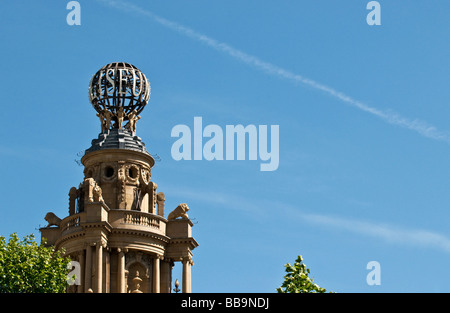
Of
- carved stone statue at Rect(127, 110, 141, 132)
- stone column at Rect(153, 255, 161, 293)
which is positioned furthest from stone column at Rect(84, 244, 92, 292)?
carved stone statue at Rect(127, 110, 141, 132)

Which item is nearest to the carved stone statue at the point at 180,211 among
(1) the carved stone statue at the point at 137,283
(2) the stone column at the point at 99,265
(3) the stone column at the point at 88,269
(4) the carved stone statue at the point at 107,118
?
(1) the carved stone statue at the point at 137,283

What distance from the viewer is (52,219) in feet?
290

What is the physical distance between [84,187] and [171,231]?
827 centimetres

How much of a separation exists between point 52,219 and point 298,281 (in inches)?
1144

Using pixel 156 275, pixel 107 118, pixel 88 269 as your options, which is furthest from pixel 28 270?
pixel 107 118

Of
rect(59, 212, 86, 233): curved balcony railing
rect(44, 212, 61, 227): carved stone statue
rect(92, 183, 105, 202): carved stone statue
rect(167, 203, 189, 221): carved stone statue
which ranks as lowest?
rect(59, 212, 86, 233): curved balcony railing

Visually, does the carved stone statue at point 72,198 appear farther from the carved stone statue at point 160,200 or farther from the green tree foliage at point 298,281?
the green tree foliage at point 298,281

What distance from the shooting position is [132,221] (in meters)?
85.4

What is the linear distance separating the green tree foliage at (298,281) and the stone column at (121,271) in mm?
19877

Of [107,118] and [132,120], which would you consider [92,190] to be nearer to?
[107,118]

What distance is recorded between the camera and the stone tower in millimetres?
83312

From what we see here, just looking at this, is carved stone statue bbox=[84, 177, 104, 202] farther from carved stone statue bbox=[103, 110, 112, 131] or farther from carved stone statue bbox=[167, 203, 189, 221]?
carved stone statue bbox=[167, 203, 189, 221]

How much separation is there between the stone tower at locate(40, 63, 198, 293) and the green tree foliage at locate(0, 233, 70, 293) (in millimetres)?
9159
